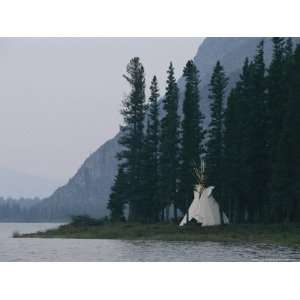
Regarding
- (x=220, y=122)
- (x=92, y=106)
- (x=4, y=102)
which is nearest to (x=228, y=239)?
(x=92, y=106)

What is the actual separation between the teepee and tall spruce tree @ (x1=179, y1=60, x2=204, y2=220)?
109 centimetres

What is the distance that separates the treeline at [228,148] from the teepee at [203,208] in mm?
1064

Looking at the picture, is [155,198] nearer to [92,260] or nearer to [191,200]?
[191,200]

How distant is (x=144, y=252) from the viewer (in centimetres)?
3381

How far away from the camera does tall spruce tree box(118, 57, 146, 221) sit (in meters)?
58.6

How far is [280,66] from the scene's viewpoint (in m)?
52.1

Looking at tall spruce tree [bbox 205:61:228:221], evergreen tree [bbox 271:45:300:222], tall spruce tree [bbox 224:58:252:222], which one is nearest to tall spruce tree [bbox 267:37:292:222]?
evergreen tree [bbox 271:45:300:222]

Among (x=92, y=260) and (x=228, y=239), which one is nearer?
(x=92, y=260)

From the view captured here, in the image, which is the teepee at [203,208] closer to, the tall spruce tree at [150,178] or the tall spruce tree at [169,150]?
the tall spruce tree at [169,150]

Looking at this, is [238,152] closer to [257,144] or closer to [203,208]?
[257,144]

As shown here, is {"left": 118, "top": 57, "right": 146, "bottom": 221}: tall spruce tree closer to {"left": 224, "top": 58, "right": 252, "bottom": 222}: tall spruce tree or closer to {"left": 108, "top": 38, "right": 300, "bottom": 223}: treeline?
{"left": 108, "top": 38, "right": 300, "bottom": 223}: treeline

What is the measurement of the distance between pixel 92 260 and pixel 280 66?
2552 cm

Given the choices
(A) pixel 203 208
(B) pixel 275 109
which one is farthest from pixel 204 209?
(B) pixel 275 109
